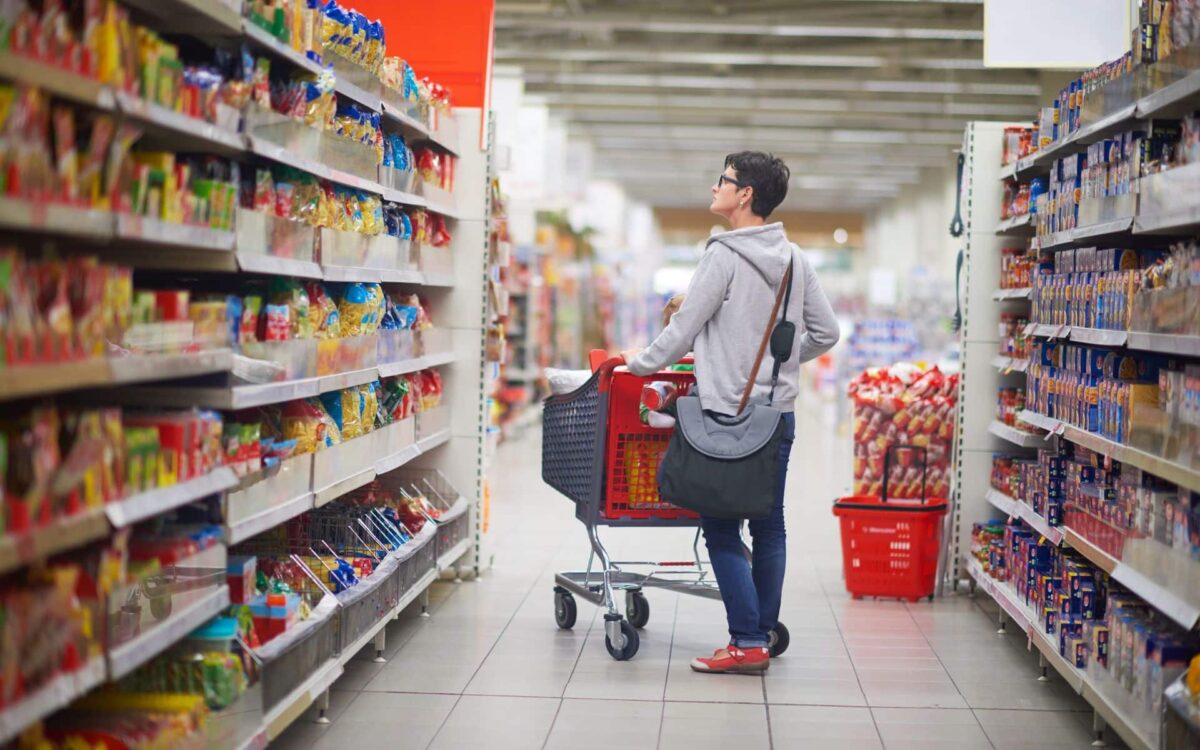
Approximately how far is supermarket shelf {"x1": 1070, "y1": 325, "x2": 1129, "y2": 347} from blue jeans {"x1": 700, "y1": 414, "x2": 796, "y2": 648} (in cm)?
96

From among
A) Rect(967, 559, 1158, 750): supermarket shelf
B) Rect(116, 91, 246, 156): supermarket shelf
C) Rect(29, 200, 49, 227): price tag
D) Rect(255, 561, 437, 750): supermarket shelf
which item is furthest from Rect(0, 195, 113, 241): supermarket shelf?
Rect(967, 559, 1158, 750): supermarket shelf

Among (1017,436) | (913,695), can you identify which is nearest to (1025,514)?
(1017,436)

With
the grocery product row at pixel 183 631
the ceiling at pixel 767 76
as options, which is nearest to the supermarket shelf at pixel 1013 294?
the grocery product row at pixel 183 631

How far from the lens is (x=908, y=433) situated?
643 cm

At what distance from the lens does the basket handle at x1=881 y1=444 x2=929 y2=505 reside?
6066 mm

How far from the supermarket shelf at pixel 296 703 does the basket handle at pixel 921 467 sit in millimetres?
2948

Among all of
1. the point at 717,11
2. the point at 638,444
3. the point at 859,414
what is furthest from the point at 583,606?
the point at 717,11

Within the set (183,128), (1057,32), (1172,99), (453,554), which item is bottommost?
(453,554)

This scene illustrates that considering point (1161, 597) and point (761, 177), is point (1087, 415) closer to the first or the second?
point (1161, 597)

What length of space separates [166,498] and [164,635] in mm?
294

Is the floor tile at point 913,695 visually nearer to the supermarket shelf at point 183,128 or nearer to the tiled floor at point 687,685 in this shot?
the tiled floor at point 687,685

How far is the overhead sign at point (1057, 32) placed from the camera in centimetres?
592

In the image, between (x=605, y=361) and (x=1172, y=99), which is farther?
(x=605, y=361)

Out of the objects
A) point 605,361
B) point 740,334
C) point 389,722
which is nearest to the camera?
point 389,722
